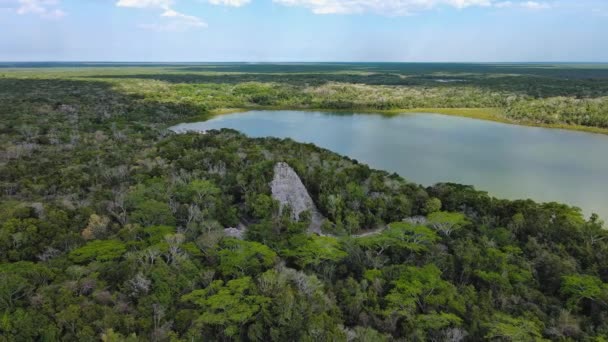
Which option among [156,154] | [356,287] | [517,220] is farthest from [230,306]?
[156,154]

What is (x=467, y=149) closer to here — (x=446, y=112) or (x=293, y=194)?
(x=293, y=194)

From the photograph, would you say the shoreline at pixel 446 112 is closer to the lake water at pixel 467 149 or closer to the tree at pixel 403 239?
the lake water at pixel 467 149

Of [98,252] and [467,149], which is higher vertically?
[467,149]

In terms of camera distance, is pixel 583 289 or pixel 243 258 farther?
pixel 243 258

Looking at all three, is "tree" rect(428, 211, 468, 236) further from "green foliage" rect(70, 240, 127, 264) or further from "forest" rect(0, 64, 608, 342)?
"green foliage" rect(70, 240, 127, 264)

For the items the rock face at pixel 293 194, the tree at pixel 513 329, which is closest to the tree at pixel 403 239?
the rock face at pixel 293 194

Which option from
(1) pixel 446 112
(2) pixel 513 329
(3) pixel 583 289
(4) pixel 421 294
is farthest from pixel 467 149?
(2) pixel 513 329
